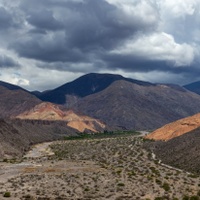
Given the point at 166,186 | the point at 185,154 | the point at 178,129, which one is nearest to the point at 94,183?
the point at 166,186

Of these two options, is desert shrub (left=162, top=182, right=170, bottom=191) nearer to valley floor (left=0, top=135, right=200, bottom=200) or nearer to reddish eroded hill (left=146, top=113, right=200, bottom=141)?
valley floor (left=0, top=135, right=200, bottom=200)

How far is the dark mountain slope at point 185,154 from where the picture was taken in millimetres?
84562

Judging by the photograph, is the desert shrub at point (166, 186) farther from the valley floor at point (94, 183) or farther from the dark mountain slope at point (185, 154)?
the dark mountain slope at point (185, 154)

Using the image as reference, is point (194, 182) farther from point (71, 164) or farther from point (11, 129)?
point (11, 129)

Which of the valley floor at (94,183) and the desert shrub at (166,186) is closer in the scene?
the valley floor at (94,183)

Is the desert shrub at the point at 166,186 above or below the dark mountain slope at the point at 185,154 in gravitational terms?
below

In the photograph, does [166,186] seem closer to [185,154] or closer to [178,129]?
[185,154]

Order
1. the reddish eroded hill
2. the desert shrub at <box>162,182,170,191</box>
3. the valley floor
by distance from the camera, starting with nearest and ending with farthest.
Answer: the valley floor → the desert shrub at <box>162,182,170,191</box> → the reddish eroded hill

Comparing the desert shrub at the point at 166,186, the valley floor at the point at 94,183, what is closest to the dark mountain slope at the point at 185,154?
the valley floor at the point at 94,183

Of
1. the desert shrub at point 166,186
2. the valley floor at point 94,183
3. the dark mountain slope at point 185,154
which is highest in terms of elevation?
the dark mountain slope at point 185,154

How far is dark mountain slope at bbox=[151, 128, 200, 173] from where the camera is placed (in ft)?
277

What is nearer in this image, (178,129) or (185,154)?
(185,154)

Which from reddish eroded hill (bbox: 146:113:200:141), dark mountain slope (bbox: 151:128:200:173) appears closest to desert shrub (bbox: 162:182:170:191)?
dark mountain slope (bbox: 151:128:200:173)

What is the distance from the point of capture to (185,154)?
94.1 metres
